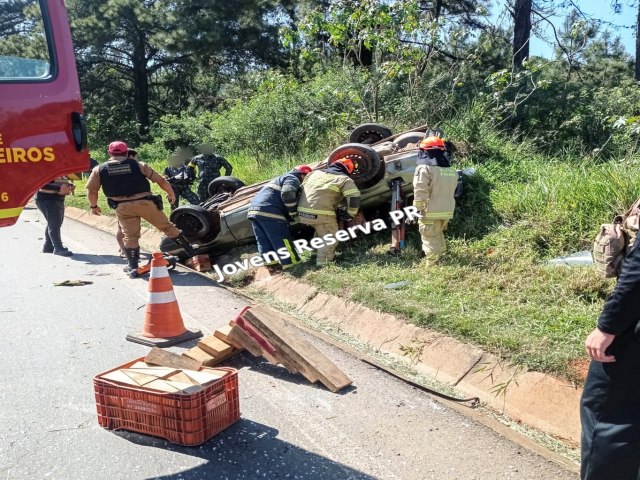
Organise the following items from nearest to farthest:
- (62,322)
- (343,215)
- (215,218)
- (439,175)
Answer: (62,322)
(439,175)
(343,215)
(215,218)

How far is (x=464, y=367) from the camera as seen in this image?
440 centimetres

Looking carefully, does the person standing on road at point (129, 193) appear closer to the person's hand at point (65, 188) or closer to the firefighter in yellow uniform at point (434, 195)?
the person's hand at point (65, 188)

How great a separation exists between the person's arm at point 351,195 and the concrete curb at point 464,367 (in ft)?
3.95

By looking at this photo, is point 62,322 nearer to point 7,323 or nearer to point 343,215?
Answer: point 7,323

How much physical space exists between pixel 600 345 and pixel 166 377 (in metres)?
2.37

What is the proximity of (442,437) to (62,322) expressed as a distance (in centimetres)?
405

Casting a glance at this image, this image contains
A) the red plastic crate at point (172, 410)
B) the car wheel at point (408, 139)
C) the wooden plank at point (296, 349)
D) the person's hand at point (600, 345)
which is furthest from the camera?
the car wheel at point (408, 139)

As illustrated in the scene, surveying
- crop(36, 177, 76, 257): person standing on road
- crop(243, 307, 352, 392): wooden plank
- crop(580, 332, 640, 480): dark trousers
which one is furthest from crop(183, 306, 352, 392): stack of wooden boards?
crop(36, 177, 76, 257): person standing on road

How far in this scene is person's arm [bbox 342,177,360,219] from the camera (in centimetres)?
727

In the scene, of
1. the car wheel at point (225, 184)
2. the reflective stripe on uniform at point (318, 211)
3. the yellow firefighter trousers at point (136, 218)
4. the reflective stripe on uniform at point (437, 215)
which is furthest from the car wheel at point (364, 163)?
the car wheel at point (225, 184)

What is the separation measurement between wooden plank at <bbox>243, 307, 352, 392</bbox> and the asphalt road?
0.10 meters

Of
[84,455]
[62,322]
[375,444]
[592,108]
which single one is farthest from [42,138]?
[592,108]

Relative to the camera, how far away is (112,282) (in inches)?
300

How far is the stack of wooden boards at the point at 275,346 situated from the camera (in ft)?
14.1
